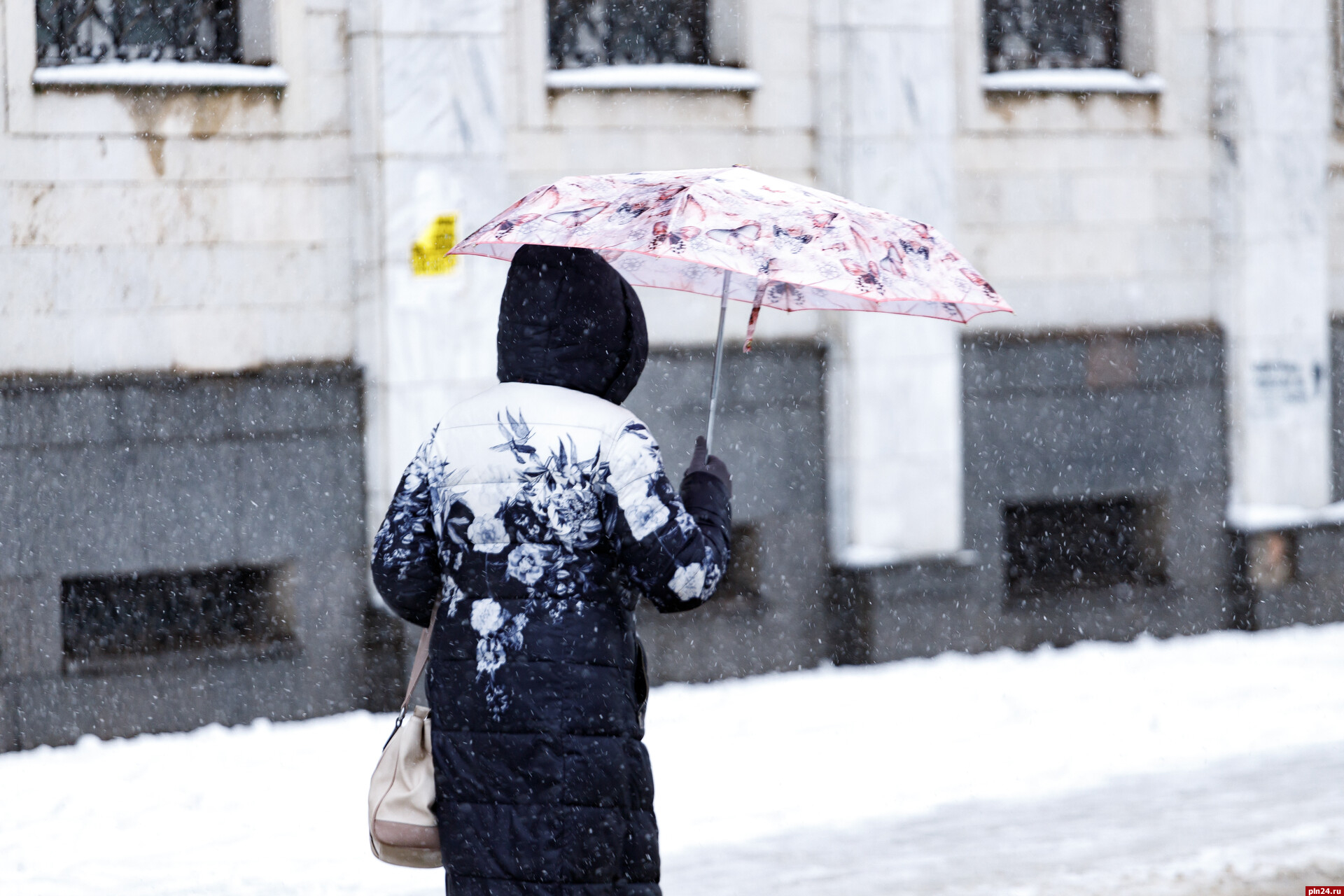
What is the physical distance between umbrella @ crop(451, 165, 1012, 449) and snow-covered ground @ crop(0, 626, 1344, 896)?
7.39 ft

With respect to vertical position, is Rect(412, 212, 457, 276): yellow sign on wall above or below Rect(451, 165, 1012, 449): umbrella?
above

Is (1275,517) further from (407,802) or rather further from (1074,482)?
(407,802)

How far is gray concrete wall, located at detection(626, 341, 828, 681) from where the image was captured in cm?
750

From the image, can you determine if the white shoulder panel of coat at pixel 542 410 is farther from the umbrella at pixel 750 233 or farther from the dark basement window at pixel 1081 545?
the dark basement window at pixel 1081 545

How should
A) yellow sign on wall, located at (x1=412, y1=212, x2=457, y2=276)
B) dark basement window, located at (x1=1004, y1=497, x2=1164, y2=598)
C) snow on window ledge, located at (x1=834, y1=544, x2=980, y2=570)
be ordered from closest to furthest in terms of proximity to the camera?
yellow sign on wall, located at (x1=412, y1=212, x2=457, y2=276)
snow on window ledge, located at (x1=834, y1=544, x2=980, y2=570)
dark basement window, located at (x1=1004, y1=497, x2=1164, y2=598)

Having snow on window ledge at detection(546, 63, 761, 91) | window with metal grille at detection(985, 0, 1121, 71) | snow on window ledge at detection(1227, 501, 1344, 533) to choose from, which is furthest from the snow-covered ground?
window with metal grille at detection(985, 0, 1121, 71)

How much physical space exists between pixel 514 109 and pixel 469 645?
4.86 metres

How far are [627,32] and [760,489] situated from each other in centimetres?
235

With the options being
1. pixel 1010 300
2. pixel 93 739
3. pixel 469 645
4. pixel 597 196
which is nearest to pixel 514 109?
pixel 1010 300

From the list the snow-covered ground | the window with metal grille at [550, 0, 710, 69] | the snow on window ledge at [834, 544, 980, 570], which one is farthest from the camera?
the snow on window ledge at [834, 544, 980, 570]

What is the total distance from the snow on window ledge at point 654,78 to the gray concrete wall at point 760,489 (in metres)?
1.27

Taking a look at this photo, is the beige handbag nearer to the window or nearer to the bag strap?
the bag strap

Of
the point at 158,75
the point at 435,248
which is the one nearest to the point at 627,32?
the point at 435,248

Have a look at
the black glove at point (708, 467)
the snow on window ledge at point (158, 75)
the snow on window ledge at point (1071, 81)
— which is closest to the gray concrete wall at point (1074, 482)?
the snow on window ledge at point (1071, 81)
